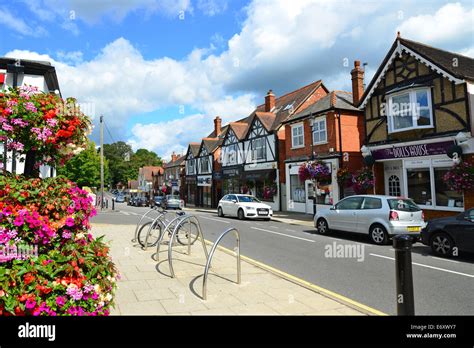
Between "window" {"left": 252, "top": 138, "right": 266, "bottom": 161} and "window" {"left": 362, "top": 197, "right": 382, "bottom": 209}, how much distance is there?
17307 mm

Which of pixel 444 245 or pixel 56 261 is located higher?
pixel 56 261

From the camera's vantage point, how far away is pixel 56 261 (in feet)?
9.97

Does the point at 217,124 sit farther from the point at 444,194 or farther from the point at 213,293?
the point at 213,293

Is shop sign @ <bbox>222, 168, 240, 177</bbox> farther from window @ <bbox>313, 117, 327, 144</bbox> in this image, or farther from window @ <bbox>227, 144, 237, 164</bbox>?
window @ <bbox>313, 117, 327, 144</bbox>

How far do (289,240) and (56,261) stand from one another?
30.9 feet

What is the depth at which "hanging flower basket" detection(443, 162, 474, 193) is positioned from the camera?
13.0m

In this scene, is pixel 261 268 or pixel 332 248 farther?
pixel 332 248

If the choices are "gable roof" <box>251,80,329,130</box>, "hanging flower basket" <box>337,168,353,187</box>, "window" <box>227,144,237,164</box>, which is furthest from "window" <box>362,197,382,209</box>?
"window" <box>227,144,237,164</box>

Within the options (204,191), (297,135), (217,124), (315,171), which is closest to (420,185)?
(315,171)

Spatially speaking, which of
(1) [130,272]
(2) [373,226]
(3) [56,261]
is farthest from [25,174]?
(2) [373,226]

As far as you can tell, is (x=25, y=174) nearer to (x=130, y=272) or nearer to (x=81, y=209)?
(x=81, y=209)

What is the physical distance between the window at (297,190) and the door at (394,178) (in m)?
6.36

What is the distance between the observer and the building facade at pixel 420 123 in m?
14.0
